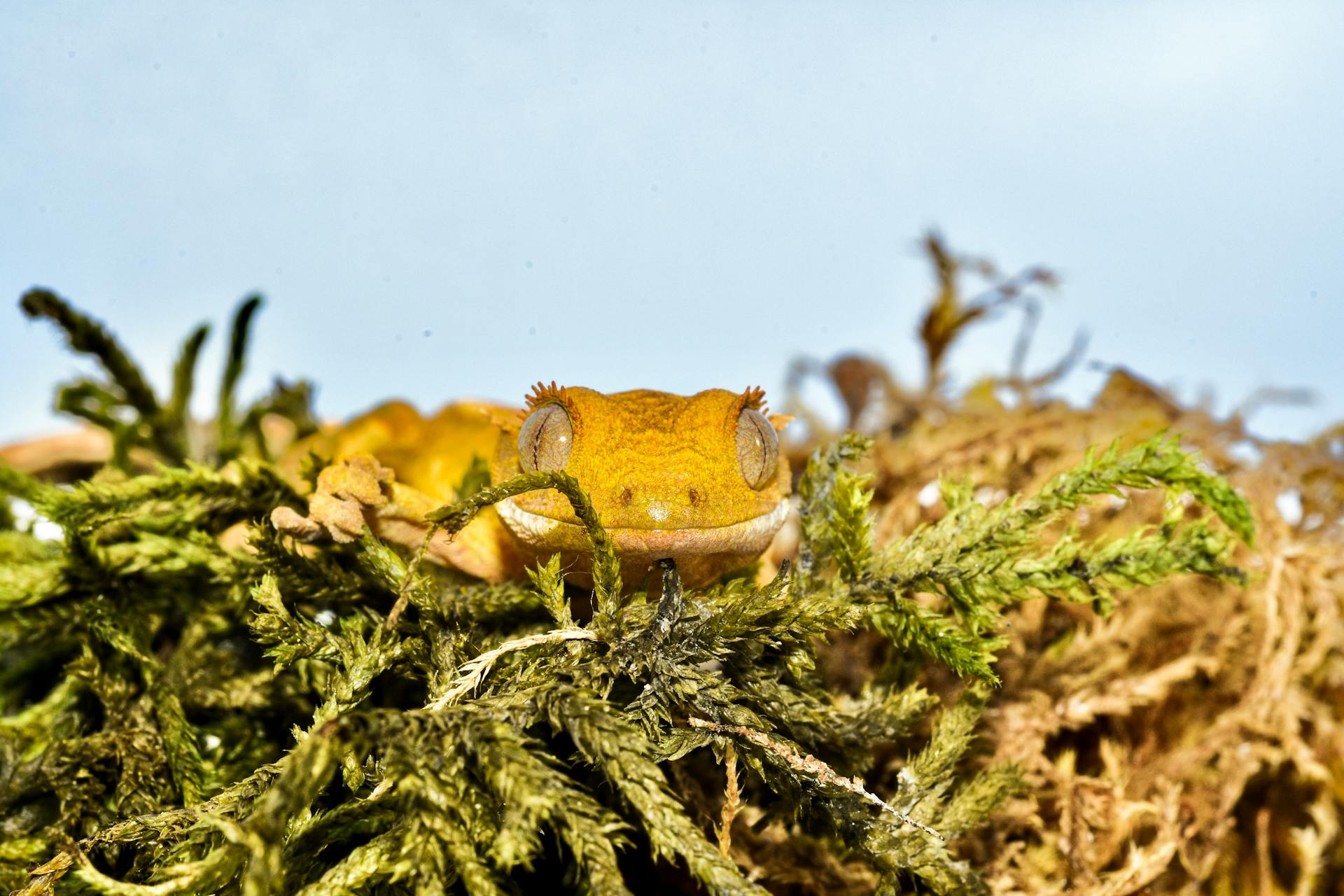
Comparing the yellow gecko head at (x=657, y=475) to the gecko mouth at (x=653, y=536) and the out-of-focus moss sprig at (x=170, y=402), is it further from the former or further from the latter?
the out-of-focus moss sprig at (x=170, y=402)

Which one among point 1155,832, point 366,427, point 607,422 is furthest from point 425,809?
point 366,427

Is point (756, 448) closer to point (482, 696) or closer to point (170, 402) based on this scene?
point (482, 696)

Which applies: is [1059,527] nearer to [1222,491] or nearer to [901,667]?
[1222,491]

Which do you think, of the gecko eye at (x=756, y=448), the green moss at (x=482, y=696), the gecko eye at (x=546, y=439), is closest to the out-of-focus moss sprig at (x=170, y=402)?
the green moss at (x=482, y=696)

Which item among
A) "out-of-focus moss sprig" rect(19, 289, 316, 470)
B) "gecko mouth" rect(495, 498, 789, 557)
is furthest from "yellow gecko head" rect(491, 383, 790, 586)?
"out-of-focus moss sprig" rect(19, 289, 316, 470)

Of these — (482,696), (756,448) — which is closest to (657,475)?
(756,448)

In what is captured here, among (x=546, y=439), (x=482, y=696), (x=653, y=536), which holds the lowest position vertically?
(x=482, y=696)
